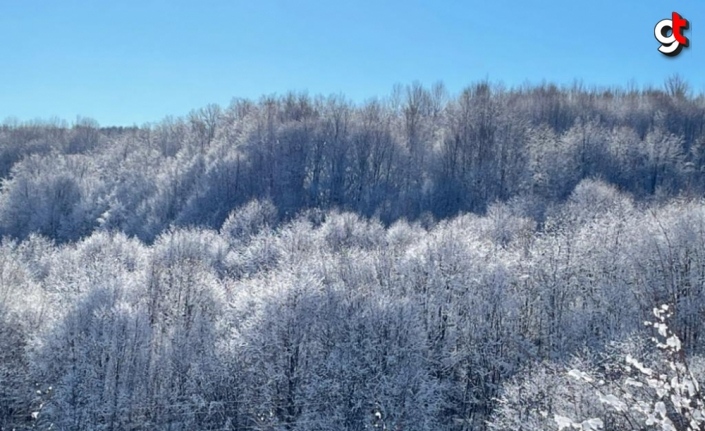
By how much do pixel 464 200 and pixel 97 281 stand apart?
1362 inches

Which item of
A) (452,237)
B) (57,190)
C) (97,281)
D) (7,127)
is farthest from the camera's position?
(7,127)

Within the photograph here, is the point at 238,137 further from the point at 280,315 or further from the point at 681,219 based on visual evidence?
the point at 681,219

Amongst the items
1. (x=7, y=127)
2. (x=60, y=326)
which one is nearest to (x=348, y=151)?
(x=60, y=326)

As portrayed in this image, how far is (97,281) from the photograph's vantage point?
2773 centimetres

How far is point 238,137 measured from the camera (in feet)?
213

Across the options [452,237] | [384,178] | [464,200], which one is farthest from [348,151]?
[452,237]

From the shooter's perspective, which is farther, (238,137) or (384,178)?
A: (238,137)

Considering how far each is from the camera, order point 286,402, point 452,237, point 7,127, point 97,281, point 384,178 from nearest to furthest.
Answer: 1. point 286,402
2. point 97,281
3. point 452,237
4. point 384,178
5. point 7,127

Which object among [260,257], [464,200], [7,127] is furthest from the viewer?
[7,127]

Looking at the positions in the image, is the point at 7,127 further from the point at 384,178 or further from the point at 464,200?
the point at 464,200

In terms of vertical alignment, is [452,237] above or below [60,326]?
above

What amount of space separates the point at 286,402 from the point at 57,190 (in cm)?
5379

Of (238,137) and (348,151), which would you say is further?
(238,137)

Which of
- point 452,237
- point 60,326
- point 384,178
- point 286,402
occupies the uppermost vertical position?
point 384,178
